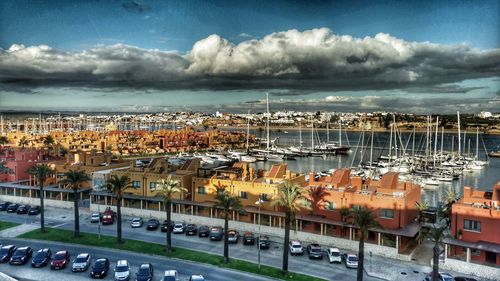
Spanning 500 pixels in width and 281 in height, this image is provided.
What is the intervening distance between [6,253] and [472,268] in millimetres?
37900

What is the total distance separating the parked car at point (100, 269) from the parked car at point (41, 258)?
4.87 metres

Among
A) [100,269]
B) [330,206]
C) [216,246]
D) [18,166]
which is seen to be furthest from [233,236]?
[18,166]

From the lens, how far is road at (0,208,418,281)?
34.1 metres

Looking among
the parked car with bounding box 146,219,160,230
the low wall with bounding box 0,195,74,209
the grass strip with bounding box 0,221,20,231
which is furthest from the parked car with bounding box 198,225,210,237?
the low wall with bounding box 0,195,74,209

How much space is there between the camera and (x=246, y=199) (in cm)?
4728

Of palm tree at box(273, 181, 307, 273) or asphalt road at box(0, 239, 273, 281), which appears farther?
palm tree at box(273, 181, 307, 273)

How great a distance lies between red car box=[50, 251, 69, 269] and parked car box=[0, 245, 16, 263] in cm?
427

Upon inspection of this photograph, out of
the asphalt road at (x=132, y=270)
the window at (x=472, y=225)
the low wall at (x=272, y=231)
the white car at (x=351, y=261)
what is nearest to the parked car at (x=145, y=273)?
the asphalt road at (x=132, y=270)

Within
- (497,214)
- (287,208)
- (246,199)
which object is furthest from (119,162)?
(497,214)

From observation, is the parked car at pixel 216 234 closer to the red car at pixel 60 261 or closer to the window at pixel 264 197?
the window at pixel 264 197

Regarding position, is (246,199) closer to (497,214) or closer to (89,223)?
(89,223)

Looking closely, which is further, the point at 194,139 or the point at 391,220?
the point at 194,139

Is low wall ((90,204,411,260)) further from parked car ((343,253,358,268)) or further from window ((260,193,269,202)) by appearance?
parked car ((343,253,358,268))

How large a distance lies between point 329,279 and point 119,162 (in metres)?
44.8
